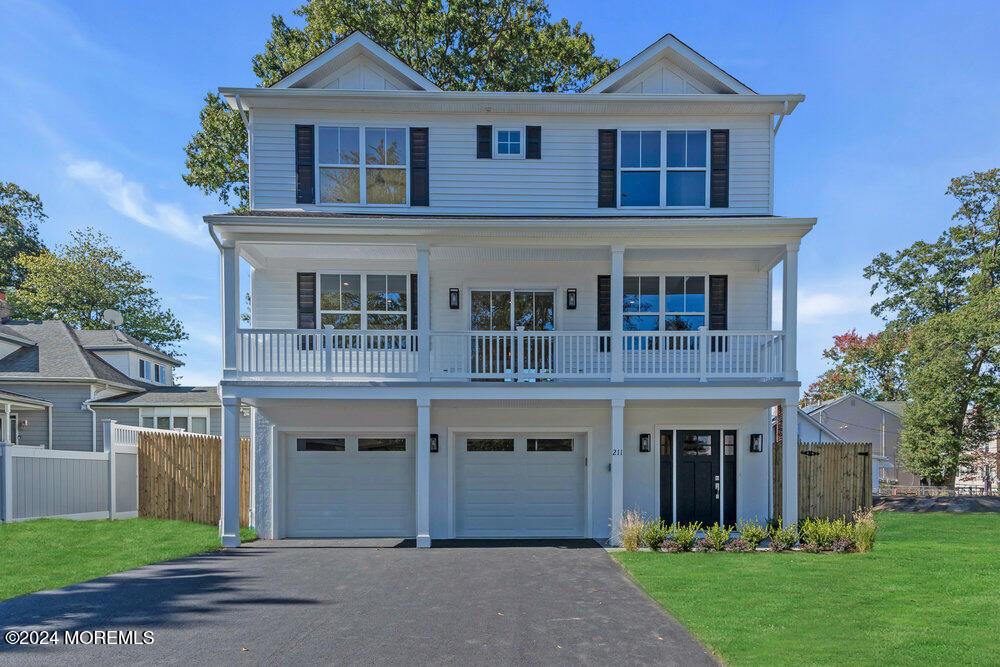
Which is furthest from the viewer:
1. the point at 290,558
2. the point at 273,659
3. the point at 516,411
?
the point at 516,411

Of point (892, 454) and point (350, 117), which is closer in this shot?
point (350, 117)

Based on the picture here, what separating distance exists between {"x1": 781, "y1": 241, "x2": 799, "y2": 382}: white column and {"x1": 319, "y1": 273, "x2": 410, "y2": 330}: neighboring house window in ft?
23.9

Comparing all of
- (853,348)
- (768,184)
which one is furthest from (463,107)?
(853,348)

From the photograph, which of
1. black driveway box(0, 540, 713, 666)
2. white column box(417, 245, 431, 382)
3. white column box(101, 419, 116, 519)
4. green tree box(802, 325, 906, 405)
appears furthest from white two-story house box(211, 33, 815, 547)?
green tree box(802, 325, 906, 405)

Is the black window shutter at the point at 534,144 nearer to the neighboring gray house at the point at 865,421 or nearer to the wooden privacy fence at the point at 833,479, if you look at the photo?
the wooden privacy fence at the point at 833,479

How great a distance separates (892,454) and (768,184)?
129 ft

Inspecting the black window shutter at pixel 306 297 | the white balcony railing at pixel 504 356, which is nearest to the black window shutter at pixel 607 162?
the white balcony railing at pixel 504 356

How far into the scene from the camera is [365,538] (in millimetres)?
13844

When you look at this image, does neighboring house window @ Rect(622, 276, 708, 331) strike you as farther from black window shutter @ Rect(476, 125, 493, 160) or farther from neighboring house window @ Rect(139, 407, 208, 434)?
neighboring house window @ Rect(139, 407, 208, 434)

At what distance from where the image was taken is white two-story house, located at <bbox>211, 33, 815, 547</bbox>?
13398 millimetres

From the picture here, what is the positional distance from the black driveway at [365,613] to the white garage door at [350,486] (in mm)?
2816

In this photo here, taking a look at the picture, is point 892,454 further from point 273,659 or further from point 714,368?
point 273,659

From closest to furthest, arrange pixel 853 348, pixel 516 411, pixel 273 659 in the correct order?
pixel 273 659, pixel 516 411, pixel 853 348

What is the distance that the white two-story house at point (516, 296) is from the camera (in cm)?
1340
